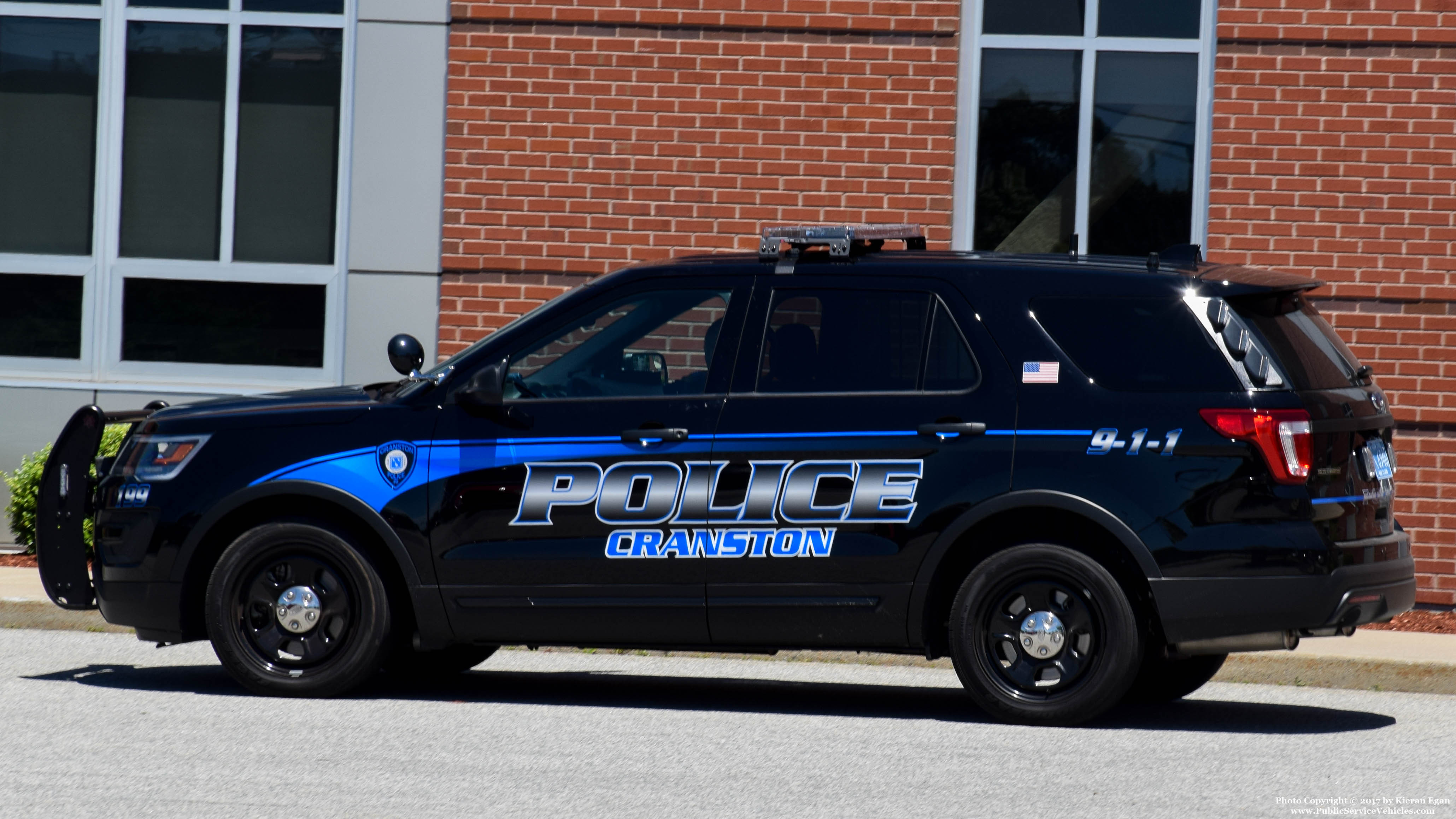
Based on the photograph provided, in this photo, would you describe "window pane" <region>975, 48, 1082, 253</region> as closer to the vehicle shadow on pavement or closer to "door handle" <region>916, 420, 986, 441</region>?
the vehicle shadow on pavement

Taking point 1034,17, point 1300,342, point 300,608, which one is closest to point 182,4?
point 1034,17

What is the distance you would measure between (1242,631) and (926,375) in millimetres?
1512

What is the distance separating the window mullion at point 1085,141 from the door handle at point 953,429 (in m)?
4.81

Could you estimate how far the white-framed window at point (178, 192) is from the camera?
38.6 feet

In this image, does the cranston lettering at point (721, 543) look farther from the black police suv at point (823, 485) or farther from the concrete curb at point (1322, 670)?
the concrete curb at point (1322, 670)

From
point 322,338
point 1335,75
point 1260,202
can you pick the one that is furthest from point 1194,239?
point 322,338

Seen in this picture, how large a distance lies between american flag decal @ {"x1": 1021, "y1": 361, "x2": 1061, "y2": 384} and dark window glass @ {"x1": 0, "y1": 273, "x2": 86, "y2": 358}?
7485 mm

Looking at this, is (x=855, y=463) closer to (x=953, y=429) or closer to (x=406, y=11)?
(x=953, y=429)

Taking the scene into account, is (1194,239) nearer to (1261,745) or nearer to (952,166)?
(952,166)

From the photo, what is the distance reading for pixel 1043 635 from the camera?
6777 millimetres

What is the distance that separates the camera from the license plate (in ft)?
22.4

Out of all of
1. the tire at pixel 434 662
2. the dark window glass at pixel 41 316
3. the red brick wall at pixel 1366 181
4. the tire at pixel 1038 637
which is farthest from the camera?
the dark window glass at pixel 41 316

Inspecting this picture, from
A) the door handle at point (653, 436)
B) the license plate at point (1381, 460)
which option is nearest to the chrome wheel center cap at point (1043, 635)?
the license plate at point (1381, 460)

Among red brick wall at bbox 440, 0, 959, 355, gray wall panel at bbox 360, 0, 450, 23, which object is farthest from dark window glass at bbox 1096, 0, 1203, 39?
gray wall panel at bbox 360, 0, 450, 23
